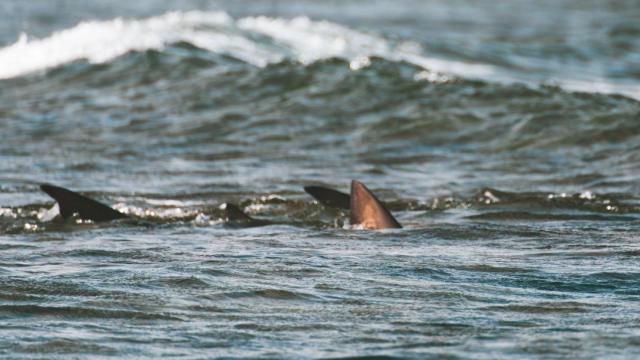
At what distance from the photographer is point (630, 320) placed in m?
6.43

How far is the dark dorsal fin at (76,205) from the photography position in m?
9.55

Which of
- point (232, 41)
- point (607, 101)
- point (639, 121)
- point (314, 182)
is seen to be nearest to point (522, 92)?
point (607, 101)

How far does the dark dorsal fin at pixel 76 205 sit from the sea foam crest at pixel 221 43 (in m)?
10.6

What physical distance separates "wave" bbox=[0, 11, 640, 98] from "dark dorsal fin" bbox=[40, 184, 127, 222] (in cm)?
948

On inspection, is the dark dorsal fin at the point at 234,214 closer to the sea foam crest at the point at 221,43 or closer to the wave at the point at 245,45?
the wave at the point at 245,45

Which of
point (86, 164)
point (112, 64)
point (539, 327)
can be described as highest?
point (112, 64)

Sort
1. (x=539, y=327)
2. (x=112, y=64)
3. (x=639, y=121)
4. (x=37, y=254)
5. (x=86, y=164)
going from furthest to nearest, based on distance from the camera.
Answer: (x=112, y=64) < (x=639, y=121) < (x=86, y=164) < (x=37, y=254) < (x=539, y=327)

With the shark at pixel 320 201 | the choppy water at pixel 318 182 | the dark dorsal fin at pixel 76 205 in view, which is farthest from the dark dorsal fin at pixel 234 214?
the dark dorsal fin at pixel 76 205

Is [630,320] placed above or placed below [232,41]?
below

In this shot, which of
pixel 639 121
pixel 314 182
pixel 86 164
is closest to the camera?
pixel 314 182

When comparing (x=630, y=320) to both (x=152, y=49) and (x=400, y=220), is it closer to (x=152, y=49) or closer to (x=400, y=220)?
(x=400, y=220)

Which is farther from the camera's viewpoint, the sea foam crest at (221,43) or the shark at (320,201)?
the sea foam crest at (221,43)

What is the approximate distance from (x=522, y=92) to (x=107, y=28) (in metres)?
10.1

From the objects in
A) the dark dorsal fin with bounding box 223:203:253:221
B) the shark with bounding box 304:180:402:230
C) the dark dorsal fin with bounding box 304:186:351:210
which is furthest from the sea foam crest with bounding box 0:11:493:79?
the shark with bounding box 304:180:402:230
